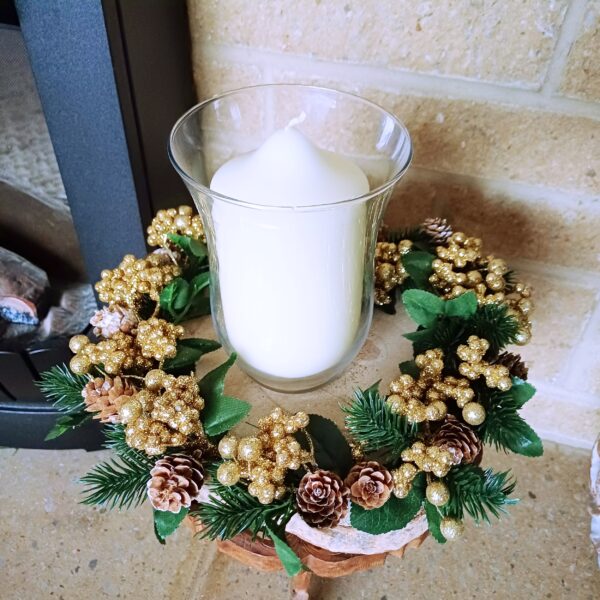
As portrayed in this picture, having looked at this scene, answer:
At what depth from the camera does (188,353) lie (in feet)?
1.60

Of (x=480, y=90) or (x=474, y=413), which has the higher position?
(x=480, y=90)

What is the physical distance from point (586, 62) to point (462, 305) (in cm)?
25

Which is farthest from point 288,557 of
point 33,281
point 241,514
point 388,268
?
point 33,281

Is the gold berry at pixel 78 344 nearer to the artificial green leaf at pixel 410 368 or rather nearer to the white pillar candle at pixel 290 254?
the white pillar candle at pixel 290 254

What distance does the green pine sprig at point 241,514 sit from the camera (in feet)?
1.35

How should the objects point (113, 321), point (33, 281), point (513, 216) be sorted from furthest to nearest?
point (33, 281), point (513, 216), point (113, 321)

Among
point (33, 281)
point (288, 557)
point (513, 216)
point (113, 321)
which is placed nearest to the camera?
point (288, 557)

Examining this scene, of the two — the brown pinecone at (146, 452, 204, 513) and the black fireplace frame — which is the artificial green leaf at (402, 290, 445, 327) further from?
the black fireplace frame

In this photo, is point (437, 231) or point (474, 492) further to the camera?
point (437, 231)

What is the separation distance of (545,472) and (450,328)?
1.44ft

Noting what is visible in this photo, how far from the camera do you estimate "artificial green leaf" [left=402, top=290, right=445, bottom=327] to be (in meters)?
0.49

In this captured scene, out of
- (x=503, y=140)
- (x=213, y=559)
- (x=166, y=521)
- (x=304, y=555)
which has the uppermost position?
(x=503, y=140)

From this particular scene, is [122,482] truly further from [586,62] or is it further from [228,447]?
[586,62]

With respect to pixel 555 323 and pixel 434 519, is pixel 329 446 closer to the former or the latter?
pixel 434 519
